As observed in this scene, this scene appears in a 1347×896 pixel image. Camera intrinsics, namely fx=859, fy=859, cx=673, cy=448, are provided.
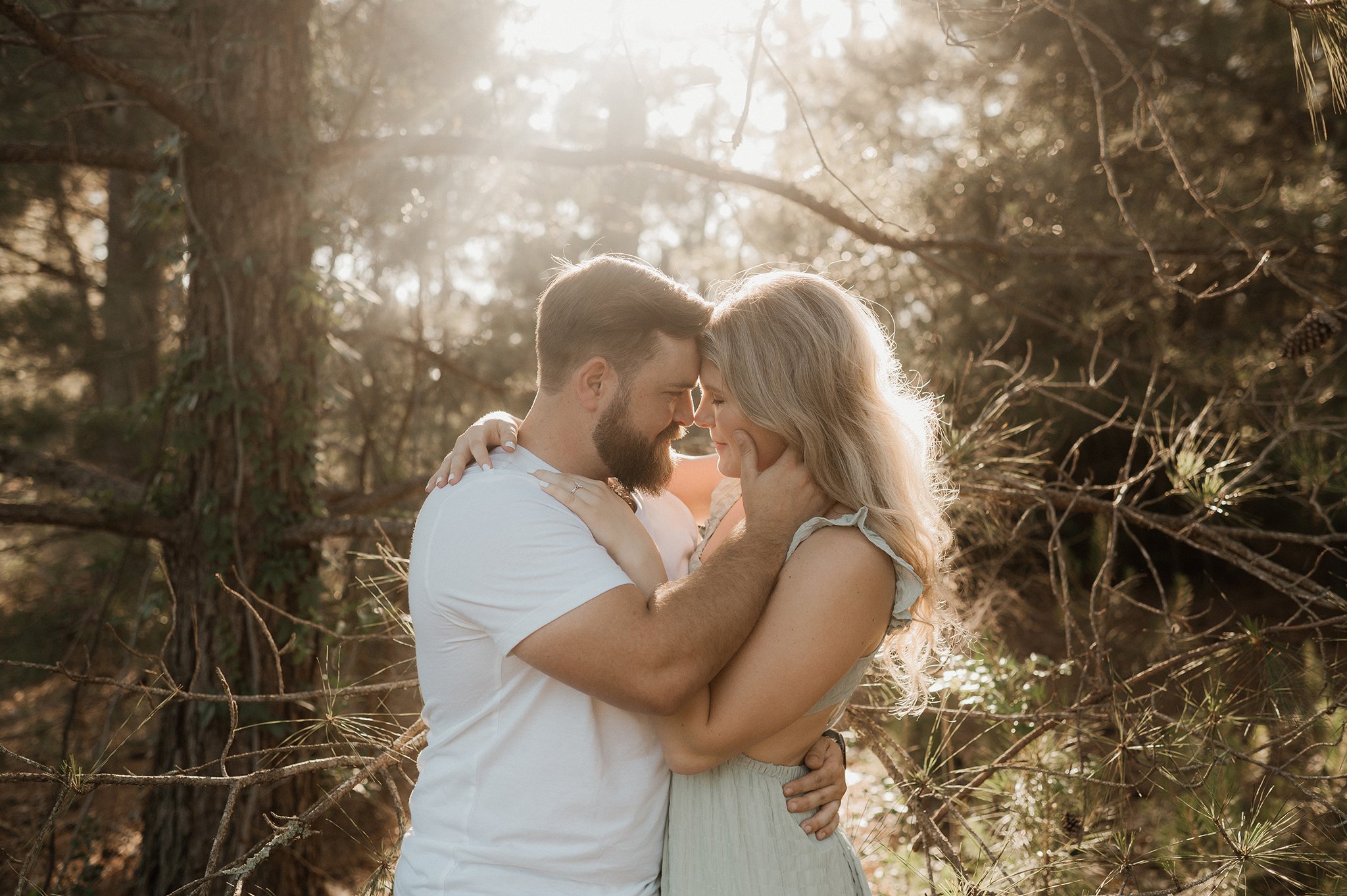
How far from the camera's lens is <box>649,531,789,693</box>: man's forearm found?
4.42 ft

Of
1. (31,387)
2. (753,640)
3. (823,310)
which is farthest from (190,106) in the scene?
(31,387)

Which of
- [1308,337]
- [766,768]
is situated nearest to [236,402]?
[766,768]

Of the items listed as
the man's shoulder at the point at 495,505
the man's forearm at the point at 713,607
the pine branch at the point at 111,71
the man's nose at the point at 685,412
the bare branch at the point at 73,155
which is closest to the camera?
the man's forearm at the point at 713,607

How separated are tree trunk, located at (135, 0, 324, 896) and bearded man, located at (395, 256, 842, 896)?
1.91 meters

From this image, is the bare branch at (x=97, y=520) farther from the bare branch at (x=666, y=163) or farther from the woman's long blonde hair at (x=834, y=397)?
the woman's long blonde hair at (x=834, y=397)

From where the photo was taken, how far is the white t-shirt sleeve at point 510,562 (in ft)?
4.55

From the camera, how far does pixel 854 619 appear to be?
4.81ft

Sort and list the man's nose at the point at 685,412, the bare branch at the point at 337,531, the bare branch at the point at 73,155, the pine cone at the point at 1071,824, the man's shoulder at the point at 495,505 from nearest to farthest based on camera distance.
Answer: the man's shoulder at the point at 495,505 → the man's nose at the point at 685,412 → the pine cone at the point at 1071,824 → the bare branch at the point at 73,155 → the bare branch at the point at 337,531

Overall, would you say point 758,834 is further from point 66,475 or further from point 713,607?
point 66,475

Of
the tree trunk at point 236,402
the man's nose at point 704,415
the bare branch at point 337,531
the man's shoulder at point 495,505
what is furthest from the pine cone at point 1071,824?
the tree trunk at point 236,402

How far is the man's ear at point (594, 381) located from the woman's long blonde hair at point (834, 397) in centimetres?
21

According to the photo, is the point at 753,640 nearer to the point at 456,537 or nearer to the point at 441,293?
the point at 456,537

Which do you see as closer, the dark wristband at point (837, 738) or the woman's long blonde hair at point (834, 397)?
the woman's long blonde hair at point (834, 397)

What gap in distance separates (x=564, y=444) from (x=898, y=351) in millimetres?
2314
